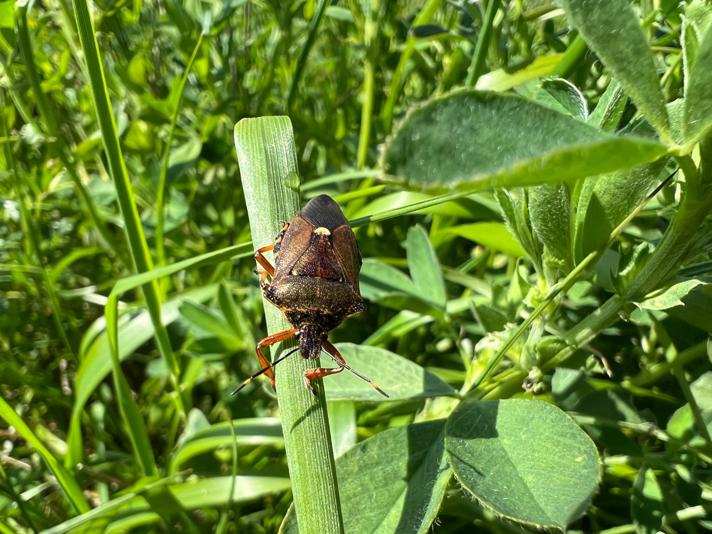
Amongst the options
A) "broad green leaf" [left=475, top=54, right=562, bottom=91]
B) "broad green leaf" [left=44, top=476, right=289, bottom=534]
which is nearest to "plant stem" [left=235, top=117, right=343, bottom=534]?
"broad green leaf" [left=44, top=476, right=289, bottom=534]

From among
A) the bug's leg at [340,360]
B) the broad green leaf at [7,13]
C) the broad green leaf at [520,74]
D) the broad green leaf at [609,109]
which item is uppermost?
the broad green leaf at [7,13]

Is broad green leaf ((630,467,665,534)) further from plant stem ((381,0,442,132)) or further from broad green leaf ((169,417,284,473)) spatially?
plant stem ((381,0,442,132))

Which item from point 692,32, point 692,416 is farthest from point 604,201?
point 692,416

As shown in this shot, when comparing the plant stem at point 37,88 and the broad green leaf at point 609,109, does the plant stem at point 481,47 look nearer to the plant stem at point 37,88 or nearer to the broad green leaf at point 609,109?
the broad green leaf at point 609,109

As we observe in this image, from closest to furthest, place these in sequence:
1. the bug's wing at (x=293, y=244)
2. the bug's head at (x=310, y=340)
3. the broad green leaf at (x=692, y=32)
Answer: the broad green leaf at (x=692, y=32) < the bug's head at (x=310, y=340) < the bug's wing at (x=293, y=244)

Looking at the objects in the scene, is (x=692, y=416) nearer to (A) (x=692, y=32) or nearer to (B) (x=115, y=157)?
(A) (x=692, y=32)

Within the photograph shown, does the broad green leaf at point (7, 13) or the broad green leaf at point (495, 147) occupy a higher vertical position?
the broad green leaf at point (7, 13)

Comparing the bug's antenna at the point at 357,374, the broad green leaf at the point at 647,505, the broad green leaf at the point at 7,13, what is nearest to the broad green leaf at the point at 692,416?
the broad green leaf at the point at 647,505
